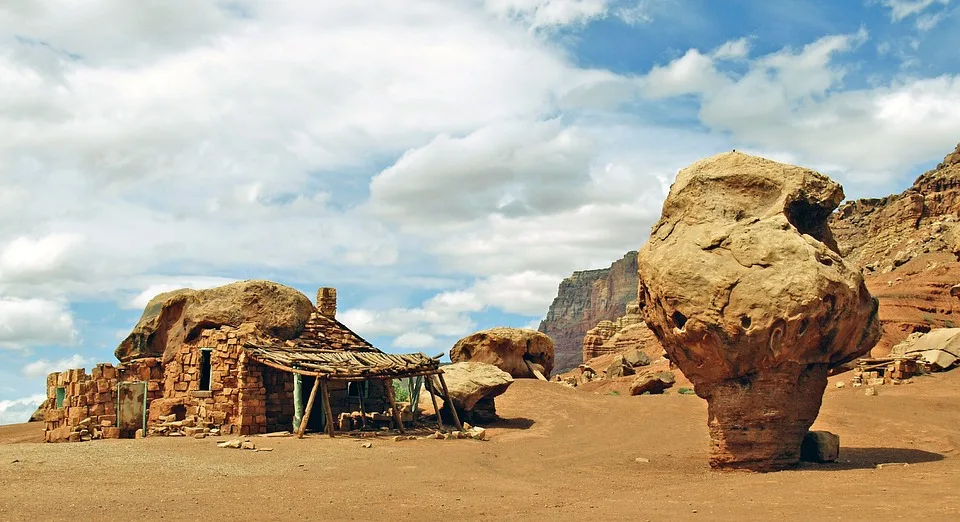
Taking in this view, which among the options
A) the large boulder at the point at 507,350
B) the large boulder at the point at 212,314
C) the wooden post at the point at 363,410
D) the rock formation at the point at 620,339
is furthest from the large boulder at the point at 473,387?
the rock formation at the point at 620,339

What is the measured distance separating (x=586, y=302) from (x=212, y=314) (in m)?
124

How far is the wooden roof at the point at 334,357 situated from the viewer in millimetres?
20594

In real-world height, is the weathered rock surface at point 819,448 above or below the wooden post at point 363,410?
below

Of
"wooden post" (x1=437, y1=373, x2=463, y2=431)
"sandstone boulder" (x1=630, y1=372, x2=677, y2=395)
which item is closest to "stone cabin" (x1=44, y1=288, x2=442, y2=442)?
"wooden post" (x1=437, y1=373, x2=463, y2=431)

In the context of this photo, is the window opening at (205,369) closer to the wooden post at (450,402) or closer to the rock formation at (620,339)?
the wooden post at (450,402)

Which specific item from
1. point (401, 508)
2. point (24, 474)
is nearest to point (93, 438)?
point (24, 474)

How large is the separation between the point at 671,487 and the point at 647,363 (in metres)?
31.3

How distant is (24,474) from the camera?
13633 mm

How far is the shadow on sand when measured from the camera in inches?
564

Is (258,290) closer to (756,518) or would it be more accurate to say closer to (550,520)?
(550,520)

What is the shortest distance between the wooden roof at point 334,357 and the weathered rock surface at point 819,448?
10.6 m

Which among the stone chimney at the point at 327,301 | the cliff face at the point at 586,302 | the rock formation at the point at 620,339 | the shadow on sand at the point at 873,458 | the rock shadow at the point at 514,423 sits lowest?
the shadow on sand at the point at 873,458

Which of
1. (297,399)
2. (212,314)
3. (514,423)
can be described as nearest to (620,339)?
(514,423)

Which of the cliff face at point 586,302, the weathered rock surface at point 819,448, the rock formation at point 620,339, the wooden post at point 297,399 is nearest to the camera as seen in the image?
the weathered rock surface at point 819,448
